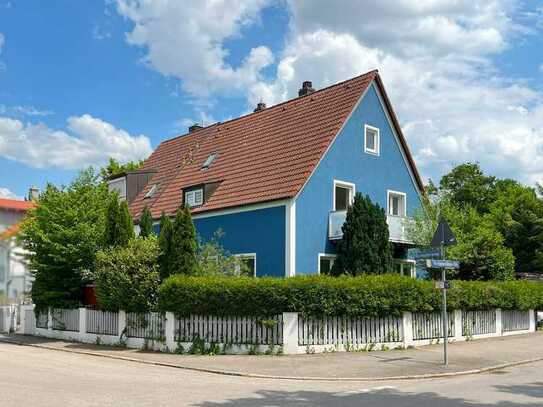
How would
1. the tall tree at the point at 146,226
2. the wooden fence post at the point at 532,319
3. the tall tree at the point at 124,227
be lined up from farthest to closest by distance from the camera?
the wooden fence post at the point at 532,319
the tall tree at the point at 146,226
the tall tree at the point at 124,227

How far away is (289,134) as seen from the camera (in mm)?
27359

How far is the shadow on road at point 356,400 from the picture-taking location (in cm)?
1009

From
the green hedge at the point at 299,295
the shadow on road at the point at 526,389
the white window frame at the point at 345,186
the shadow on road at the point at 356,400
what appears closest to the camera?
the shadow on road at the point at 356,400

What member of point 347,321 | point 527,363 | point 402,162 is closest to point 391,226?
point 402,162

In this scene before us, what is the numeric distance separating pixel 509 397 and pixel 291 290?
7.53 meters

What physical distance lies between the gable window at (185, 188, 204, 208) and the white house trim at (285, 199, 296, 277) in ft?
17.3

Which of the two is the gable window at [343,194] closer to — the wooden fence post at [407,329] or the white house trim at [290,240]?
the white house trim at [290,240]

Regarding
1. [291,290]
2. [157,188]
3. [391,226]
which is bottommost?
[291,290]

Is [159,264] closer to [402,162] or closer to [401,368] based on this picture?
[401,368]

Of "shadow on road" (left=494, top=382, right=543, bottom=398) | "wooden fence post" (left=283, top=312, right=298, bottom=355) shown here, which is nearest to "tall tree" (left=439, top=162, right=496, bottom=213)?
"wooden fence post" (left=283, top=312, right=298, bottom=355)

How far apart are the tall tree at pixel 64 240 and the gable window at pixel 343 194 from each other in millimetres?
8933

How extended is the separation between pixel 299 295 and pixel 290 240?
18.8 ft

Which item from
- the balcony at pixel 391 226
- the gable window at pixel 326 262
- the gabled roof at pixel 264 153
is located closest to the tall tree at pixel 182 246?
the gabled roof at pixel 264 153

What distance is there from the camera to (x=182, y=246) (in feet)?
65.8
